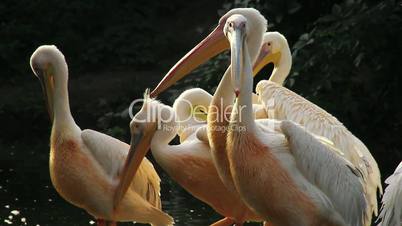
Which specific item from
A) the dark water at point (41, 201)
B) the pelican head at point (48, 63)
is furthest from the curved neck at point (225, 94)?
the dark water at point (41, 201)

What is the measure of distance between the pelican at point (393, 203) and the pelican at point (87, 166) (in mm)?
1594

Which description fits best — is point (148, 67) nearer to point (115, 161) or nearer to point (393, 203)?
point (115, 161)

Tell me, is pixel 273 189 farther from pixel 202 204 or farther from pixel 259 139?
pixel 202 204

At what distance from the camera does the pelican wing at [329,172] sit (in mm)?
5762

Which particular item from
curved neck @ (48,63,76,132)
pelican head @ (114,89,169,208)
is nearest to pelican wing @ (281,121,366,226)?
pelican head @ (114,89,169,208)

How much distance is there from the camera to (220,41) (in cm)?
664

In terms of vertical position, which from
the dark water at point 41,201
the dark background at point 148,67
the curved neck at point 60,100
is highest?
the curved neck at point 60,100

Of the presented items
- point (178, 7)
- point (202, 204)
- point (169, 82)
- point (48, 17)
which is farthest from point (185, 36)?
point (169, 82)

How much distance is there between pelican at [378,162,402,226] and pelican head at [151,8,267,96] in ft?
→ 3.85

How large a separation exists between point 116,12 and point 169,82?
→ 8185mm

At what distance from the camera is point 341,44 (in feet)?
33.3

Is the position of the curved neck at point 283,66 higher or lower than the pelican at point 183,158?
higher

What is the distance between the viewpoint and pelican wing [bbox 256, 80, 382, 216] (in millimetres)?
6248

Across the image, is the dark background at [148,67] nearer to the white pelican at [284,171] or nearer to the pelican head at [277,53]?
the pelican head at [277,53]
